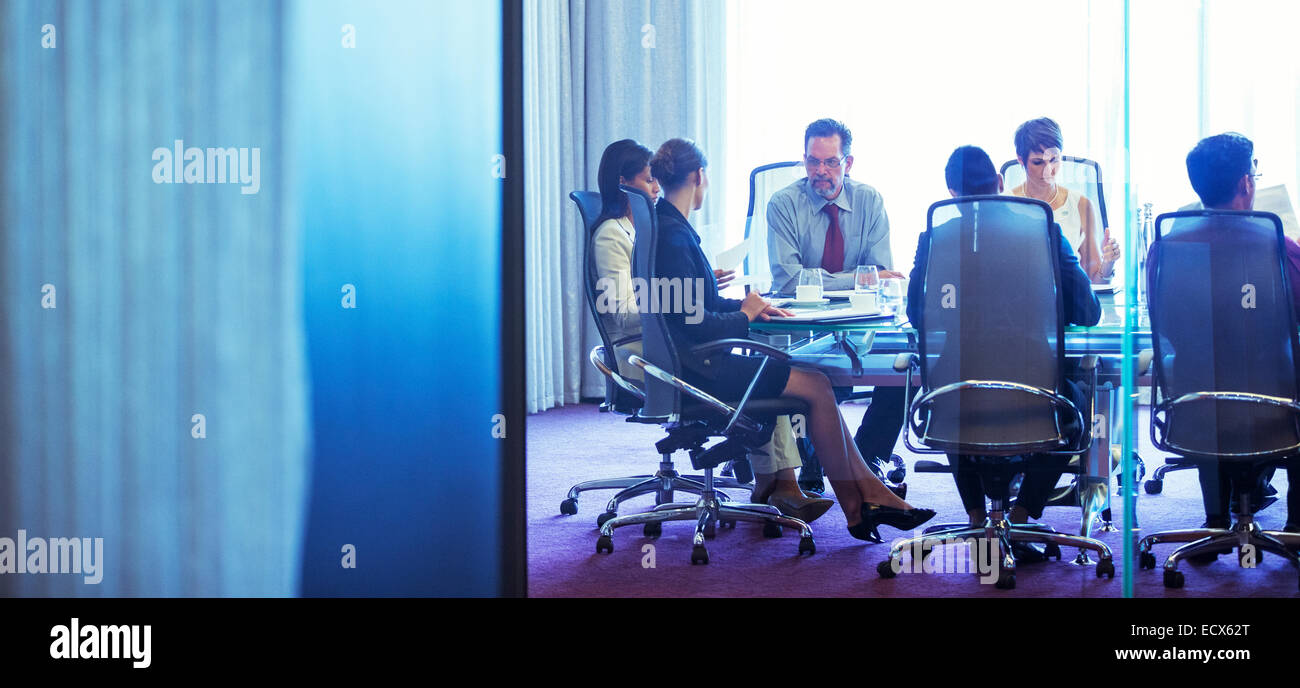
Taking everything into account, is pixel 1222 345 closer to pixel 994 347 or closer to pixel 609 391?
pixel 994 347

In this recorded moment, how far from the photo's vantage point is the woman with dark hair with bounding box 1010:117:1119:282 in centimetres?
280

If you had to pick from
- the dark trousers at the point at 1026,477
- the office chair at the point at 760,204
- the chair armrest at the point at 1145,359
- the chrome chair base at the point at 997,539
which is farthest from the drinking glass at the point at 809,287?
the chair armrest at the point at 1145,359

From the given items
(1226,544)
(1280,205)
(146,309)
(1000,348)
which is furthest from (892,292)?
(146,309)

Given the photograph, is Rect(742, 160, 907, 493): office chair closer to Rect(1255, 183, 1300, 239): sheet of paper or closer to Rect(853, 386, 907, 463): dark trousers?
Rect(853, 386, 907, 463): dark trousers

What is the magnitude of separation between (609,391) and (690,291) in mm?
364

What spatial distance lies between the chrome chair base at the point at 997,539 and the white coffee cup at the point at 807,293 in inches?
28.3

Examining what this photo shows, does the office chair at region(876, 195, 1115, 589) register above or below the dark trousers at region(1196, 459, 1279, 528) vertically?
above

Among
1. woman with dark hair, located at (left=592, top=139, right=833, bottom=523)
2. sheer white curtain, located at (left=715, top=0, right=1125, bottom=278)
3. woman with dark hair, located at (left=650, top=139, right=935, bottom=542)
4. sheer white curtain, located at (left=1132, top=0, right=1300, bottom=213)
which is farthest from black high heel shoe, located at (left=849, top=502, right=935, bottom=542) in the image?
sheer white curtain, located at (left=1132, top=0, right=1300, bottom=213)

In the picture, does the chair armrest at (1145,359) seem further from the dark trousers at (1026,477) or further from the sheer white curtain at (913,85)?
the sheer white curtain at (913,85)

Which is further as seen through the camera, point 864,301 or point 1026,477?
point 1026,477

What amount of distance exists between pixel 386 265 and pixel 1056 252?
1677 millimetres

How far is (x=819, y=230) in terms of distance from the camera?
3000mm

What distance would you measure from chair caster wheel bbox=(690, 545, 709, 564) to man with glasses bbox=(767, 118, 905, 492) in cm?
58
